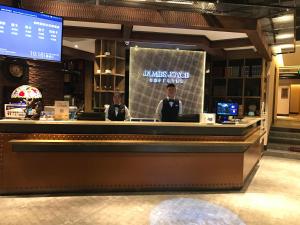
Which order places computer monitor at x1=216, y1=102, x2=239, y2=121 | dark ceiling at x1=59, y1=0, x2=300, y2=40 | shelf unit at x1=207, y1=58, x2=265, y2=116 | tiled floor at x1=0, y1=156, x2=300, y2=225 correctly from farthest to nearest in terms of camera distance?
shelf unit at x1=207, y1=58, x2=265, y2=116 < computer monitor at x1=216, y1=102, x2=239, y2=121 < dark ceiling at x1=59, y1=0, x2=300, y2=40 < tiled floor at x1=0, y1=156, x2=300, y2=225

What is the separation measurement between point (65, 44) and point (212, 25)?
4.58 metres

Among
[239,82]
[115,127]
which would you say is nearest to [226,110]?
[115,127]

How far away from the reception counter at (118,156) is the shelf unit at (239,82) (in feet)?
A: 14.3

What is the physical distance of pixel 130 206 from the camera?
14.0 ft

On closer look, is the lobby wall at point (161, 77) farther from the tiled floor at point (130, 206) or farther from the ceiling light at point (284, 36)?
the tiled floor at point (130, 206)

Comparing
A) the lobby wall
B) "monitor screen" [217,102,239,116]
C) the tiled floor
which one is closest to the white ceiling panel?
the lobby wall

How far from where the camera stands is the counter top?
452cm

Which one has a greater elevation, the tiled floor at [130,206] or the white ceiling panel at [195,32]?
the white ceiling panel at [195,32]

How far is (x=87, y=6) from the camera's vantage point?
5.15 m

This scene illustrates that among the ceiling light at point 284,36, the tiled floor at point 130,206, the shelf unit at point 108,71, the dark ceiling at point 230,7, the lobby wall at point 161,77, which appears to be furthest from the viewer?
the lobby wall at point 161,77

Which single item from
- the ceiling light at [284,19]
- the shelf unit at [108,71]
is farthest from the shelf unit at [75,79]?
the ceiling light at [284,19]

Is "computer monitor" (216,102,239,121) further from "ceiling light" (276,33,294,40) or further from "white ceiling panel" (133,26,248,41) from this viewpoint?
"ceiling light" (276,33,294,40)

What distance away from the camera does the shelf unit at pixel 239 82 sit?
9289mm

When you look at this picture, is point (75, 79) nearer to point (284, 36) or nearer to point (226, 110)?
point (226, 110)
